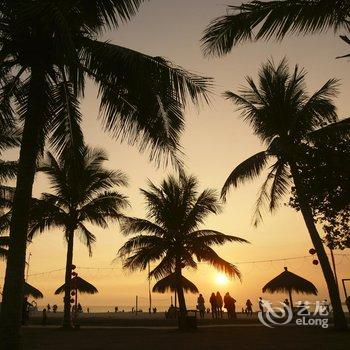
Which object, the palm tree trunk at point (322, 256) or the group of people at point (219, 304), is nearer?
the palm tree trunk at point (322, 256)

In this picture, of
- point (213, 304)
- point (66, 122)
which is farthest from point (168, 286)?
point (66, 122)

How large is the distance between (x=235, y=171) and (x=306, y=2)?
33.7 ft

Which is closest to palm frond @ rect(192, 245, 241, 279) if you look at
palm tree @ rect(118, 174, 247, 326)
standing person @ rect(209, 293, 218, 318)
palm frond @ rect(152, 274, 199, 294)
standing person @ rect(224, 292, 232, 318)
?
palm tree @ rect(118, 174, 247, 326)

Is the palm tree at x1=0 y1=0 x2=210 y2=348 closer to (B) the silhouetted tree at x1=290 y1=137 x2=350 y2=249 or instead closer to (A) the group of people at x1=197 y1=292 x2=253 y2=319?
(B) the silhouetted tree at x1=290 y1=137 x2=350 y2=249

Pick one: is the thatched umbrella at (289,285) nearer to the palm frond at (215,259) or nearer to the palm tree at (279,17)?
the palm frond at (215,259)

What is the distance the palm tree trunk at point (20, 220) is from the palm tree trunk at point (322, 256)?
9.24 m

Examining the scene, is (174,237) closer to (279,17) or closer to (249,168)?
(249,168)

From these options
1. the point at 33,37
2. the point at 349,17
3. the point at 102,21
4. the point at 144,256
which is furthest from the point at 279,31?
the point at 144,256

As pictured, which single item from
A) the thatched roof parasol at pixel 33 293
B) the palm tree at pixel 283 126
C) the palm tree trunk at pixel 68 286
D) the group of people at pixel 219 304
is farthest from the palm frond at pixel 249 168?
the thatched roof parasol at pixel 33 293

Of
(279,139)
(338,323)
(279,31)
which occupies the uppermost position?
(279,139)

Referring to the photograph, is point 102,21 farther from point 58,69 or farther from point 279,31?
point 279,31

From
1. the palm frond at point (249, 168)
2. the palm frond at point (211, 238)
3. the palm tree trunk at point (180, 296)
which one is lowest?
the palm tree trunk at point (180, 296)

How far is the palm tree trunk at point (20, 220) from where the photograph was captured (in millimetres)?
6637

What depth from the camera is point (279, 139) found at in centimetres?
1648
